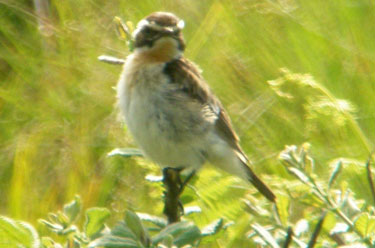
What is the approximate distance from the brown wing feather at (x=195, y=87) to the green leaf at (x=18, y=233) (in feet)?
4.57

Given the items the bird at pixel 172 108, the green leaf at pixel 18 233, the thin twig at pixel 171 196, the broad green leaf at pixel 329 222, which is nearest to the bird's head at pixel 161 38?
the bird at pixel 172 108

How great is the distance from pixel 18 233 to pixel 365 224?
449mm

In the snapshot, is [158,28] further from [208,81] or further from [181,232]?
[181,232]

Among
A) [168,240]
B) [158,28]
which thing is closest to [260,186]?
[158,28]

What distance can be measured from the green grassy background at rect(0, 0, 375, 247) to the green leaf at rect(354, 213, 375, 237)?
0.46 meters

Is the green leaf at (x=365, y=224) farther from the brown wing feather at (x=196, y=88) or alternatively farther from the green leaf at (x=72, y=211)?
the brown wing feather at (x=196, y=88)

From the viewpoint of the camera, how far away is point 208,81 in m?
2.03

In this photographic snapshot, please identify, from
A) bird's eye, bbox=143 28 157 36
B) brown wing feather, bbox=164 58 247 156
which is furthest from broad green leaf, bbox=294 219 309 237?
bird's eye, bbox=143 28 157 36

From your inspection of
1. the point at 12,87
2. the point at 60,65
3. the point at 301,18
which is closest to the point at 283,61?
the point at 301,18

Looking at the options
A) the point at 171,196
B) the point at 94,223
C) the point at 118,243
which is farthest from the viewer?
the point at 171,196

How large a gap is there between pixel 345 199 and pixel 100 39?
1550mm

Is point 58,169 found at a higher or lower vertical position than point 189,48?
lower

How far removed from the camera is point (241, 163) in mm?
2244

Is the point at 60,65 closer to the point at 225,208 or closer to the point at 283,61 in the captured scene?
the point at 283,61
